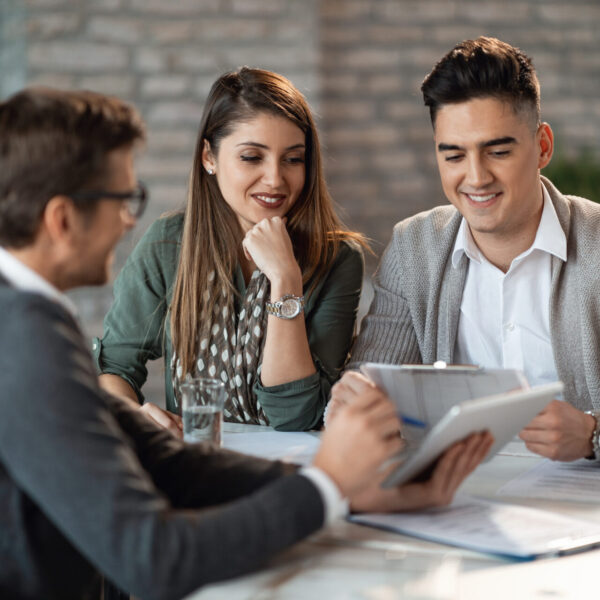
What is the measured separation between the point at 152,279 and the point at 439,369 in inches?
40.6

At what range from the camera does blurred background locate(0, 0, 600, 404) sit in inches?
160

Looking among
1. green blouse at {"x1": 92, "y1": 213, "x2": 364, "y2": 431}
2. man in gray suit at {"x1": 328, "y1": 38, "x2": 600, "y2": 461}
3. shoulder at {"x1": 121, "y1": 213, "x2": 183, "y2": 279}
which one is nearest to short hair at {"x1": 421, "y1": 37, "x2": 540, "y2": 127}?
man in gray suit at {"x1": 328, "y1": 38, "x2": 600, "y2": 461}

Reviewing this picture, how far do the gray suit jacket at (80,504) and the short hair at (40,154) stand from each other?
91 millimetres

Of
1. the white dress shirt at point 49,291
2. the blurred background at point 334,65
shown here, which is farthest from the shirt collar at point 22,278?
the blurred background at point 334,65

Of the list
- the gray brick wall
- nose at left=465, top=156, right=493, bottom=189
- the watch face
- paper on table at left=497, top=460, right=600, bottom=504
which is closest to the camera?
paper on table at left=497, top=460, right=600, bottom=504

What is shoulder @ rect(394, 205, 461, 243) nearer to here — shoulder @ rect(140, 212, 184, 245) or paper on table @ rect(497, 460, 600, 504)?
shoulder @ rect(140, 212, 184, 245)

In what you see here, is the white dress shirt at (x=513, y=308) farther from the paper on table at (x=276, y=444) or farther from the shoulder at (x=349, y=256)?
the paper on table at (x=276, y=444)

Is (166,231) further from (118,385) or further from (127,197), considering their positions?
(127,197)

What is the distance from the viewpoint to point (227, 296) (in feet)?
6.48

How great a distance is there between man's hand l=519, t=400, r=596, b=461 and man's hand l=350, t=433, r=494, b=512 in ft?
0.82

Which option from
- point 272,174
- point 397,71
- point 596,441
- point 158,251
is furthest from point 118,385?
point 397,71

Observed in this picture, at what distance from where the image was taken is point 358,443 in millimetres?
1002

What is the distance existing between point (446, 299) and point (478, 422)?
33.6 inches

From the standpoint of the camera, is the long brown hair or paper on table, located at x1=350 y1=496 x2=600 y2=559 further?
the long brown hair
